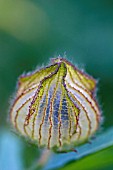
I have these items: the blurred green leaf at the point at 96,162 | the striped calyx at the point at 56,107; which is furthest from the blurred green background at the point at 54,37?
the striped calyx at the point at 56,107

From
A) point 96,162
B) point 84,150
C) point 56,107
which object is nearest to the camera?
point 56,107

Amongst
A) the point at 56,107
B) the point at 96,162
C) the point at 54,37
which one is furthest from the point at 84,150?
the point at 54,37

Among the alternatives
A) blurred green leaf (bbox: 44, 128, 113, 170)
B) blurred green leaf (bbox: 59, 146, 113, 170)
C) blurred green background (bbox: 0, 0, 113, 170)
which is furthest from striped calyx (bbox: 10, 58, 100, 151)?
blurred green background (bbox: 0, 0, 113, 170)

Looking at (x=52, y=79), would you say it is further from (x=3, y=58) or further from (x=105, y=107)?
(x=3, y=58)

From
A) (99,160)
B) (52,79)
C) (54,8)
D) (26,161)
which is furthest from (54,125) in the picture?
(54,8)

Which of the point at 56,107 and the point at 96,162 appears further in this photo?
the point at 96,162

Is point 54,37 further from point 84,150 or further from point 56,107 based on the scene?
point 56,107
